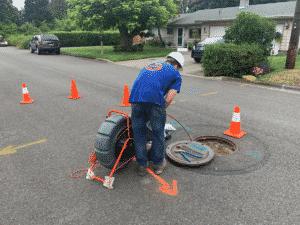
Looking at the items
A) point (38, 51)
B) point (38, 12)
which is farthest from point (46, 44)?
point (38, 12)

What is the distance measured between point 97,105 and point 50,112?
129cm

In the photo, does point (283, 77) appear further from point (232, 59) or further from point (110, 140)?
point (110, 140)

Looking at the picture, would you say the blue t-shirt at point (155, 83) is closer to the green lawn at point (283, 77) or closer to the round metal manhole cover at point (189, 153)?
the round metal manhole cover at point (189, 153)

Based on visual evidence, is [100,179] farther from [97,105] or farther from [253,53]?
[253,53]

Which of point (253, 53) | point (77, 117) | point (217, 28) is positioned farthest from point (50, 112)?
point (217, 28)

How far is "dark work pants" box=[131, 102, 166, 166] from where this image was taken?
3.26 m

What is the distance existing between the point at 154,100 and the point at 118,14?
1813 centimetres

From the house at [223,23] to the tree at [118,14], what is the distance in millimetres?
5640

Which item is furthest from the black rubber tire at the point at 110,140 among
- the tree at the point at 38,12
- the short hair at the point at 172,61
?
the tree at the point at 38,12

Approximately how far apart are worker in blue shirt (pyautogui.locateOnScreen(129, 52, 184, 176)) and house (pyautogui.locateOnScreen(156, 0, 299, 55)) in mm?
11529

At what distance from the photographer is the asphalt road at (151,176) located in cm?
279

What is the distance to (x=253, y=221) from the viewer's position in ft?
8.71

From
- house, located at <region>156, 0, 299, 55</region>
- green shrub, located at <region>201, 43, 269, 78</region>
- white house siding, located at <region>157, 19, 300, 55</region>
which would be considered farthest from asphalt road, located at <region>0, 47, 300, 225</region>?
house, located at <region>156, 0, 299, 55</region>

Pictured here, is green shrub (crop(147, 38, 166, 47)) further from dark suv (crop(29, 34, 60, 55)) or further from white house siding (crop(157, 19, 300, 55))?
dark suv (crop(29, 34, 60, 55))
